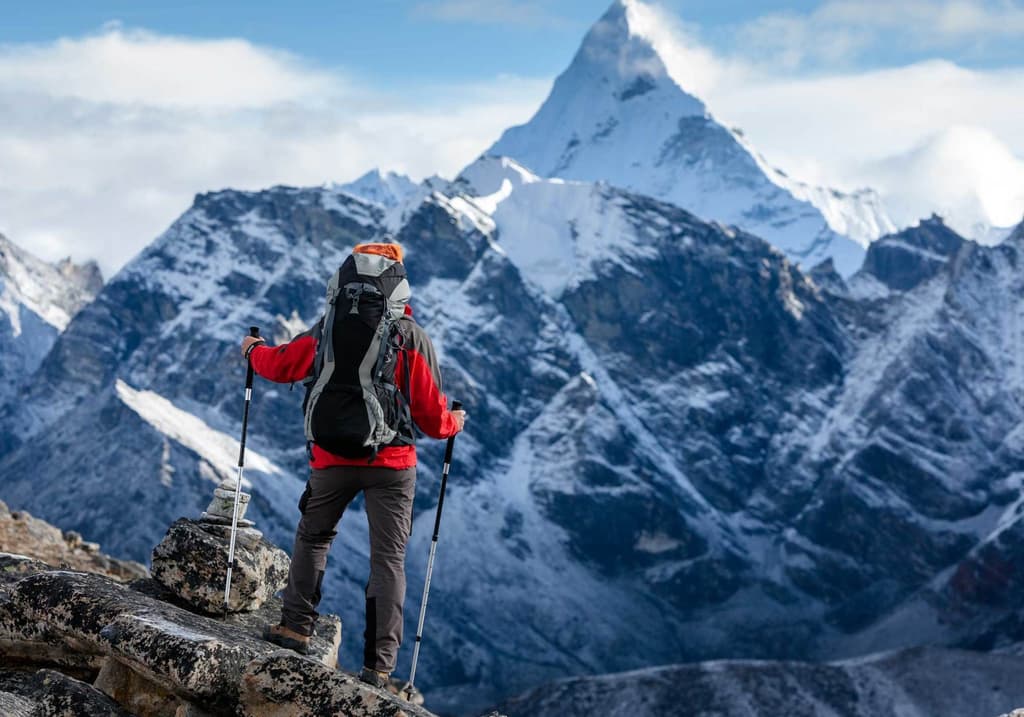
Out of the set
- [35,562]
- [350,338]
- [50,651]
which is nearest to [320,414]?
[350,338]

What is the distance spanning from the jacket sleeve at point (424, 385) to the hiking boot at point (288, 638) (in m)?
3.11

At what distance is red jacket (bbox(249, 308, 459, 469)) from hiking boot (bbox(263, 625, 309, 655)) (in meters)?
2.18

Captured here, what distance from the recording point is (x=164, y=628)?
1602 cm

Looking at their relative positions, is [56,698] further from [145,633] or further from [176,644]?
[176,644]

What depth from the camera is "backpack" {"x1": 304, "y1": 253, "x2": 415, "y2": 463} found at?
1636cm

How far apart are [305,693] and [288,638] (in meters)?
2.90

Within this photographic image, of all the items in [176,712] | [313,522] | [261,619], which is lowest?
[176,712]

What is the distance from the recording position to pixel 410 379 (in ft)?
55.5

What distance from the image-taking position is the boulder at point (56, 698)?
15039 millimetres

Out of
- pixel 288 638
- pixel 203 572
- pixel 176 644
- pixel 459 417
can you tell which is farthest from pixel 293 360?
pixel 176 644

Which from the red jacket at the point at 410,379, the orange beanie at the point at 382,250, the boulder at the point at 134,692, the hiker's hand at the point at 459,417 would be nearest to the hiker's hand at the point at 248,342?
the red jacket at the point at 410,379

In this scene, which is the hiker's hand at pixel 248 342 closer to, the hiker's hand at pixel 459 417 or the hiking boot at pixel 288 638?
the hiker's hand at pixel 459 417

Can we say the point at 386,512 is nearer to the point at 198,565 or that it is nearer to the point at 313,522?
the point at 313,522

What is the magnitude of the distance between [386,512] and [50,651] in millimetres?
4662
